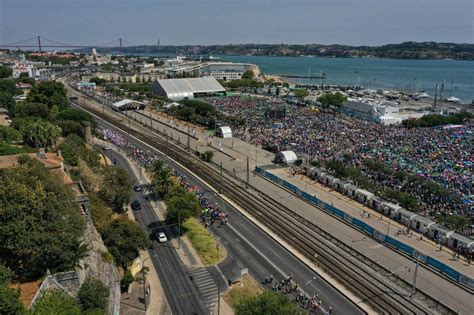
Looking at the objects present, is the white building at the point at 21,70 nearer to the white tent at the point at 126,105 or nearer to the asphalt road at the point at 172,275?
the white tent at the point at 126,105

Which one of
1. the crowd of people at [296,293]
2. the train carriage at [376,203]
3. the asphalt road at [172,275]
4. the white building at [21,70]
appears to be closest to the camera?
the crowd of people at [296,293]

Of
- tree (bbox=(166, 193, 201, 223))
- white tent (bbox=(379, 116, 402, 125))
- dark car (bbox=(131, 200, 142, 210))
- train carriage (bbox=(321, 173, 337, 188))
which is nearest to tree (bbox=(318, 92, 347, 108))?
white tent (bbox=(379, 116, 402, 125))

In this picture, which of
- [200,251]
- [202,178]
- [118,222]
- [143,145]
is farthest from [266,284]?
[143,145]

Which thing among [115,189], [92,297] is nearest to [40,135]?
[115,189]

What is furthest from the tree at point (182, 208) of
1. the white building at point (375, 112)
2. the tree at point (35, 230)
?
the white building at point (375, 112)

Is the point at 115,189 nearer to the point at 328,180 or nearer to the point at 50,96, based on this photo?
the point at 328,180

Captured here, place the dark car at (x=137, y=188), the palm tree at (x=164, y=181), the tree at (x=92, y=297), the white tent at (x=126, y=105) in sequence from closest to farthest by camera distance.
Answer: the tree at (x=92, y=297)
the palm tree at (x=164, y=181)
the dark car at (x=137, y=188)
the white tent at (x=126, y=105)

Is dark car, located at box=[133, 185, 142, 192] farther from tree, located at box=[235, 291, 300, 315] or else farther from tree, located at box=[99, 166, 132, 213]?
tree, located at box=[235, 291, 300, 315]

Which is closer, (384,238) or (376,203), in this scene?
(384,238)
